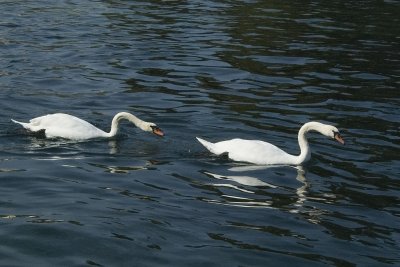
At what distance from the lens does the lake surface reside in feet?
38.4

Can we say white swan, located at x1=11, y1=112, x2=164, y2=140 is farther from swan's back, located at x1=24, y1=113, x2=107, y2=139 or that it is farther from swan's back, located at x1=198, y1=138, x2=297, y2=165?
swan's back, located at x1=198, y1=138, x2=297, y2=165

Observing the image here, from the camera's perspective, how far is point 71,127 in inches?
669

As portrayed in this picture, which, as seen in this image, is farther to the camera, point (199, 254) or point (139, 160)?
point (139, 160)

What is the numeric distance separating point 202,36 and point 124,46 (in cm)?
304

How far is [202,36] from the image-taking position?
2933cm

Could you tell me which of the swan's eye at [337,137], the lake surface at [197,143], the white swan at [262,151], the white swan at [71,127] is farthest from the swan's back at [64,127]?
the swan's eye at [337,137]

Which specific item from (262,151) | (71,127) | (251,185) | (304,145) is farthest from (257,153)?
(71,127)

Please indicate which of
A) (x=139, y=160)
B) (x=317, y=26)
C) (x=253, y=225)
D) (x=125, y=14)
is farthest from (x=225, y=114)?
(x=125, y=14)

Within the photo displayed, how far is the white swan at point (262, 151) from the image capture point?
1581 cm

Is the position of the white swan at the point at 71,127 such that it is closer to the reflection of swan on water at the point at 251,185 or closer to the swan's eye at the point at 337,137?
the reflection of swan on water at the point at 251,185

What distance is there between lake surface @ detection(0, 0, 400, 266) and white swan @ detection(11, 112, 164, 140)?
0.20 meters

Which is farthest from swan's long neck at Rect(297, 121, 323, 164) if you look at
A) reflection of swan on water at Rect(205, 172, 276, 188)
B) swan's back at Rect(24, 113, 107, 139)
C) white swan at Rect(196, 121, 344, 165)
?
swan's back at Rect(24, 113, 107, 139)

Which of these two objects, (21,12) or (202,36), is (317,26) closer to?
(202,36)

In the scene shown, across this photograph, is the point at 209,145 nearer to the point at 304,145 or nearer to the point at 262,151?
the point at 262,151
